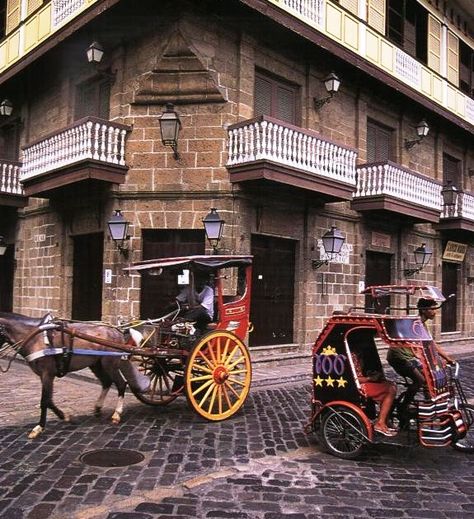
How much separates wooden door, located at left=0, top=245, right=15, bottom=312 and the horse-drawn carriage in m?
9.85

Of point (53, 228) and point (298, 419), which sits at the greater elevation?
point (53, 228)

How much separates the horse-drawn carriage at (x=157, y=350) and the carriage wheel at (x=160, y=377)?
1 cm

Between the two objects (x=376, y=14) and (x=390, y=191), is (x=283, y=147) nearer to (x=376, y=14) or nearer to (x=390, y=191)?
(x=390, y=191)

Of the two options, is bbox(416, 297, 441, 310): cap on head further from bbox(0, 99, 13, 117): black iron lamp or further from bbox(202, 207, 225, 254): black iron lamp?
bbox(0, 99, 13, 117): black iron lamp

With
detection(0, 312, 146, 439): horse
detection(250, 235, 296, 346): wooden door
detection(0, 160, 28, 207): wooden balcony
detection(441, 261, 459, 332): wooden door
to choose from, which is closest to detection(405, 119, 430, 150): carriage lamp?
detection(441, 261, 459, 332): wooden door

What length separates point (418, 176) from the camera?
1462cm

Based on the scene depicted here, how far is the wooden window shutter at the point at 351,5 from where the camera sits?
13.7 metres

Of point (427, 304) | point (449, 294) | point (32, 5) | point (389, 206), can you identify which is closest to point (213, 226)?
point (389, 206)

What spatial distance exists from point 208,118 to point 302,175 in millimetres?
2300

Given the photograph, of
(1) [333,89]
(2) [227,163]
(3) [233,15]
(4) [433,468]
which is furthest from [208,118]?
(4) [433,468]

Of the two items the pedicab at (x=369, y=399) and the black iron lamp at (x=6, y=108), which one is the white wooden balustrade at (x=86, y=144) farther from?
the pedicab at (x=369, y=399)

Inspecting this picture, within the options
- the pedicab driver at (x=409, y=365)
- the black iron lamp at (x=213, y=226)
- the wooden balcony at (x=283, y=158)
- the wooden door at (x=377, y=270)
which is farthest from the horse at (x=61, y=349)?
the wooden door at (x=377, y=270)

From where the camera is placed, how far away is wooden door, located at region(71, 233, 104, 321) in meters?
12.4

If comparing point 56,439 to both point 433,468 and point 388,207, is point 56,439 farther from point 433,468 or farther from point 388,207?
point 388,207
